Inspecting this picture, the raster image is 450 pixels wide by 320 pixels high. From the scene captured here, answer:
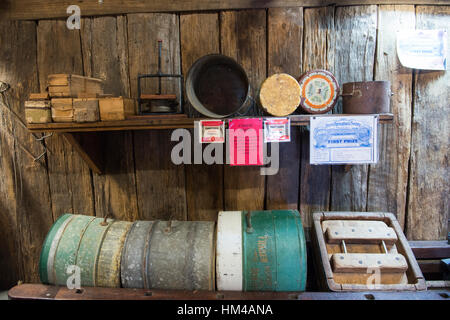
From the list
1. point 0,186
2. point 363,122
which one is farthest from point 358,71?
point 0,186

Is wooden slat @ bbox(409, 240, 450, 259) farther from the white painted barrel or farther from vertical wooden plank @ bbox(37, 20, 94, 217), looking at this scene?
vertical wooden plank @ bbox(37, 20, 94, 217)

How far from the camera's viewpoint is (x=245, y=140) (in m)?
1.45

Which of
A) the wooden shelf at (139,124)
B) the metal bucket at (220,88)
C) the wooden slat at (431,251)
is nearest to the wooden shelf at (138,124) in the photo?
the wooden shelf at (139,124)

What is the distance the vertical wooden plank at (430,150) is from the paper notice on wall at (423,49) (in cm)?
5

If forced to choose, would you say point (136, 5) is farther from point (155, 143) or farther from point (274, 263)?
point (274, 263)

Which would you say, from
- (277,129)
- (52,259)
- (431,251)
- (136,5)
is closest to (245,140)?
(277,129)

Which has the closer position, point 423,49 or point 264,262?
point 264,262

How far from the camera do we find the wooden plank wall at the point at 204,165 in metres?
1.64

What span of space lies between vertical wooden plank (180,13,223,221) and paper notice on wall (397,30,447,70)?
3.74ft

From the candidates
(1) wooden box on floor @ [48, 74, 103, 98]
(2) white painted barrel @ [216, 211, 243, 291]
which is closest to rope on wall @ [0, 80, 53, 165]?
(1) wooden box on floor @ [48, 74, 103, 98]

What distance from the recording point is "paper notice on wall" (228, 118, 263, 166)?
1.42 meters

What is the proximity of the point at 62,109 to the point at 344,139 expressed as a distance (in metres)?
1.55
